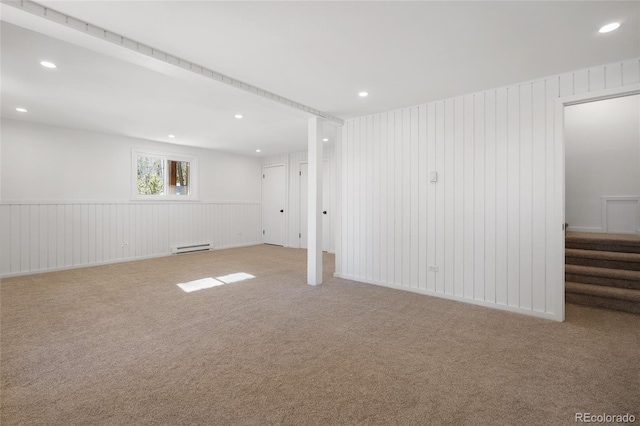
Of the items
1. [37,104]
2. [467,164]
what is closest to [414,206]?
[467,164]

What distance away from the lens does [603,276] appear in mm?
3402

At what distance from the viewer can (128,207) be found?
5.77m

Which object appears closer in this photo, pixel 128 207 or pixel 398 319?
pixel 398 319

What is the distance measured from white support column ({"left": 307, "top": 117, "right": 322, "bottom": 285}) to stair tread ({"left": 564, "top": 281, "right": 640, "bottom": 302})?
9.99ft

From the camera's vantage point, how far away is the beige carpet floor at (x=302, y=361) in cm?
161

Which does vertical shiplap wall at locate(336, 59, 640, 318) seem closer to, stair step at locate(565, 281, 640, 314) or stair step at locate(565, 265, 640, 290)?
stair step at locate(565, 281, 640, 314)

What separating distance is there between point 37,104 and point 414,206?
5.16m

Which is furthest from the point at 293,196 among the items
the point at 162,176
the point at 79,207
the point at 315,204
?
the point at 79,207

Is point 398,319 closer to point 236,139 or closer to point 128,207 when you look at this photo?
point 236,139

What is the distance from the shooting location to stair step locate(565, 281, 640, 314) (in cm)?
304

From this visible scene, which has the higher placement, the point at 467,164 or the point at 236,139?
the point at 236,139

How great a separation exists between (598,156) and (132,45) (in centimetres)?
656

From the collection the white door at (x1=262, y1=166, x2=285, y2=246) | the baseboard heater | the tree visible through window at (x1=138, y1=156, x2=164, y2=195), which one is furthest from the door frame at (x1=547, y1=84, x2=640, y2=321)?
the tree visible through window at (x1=138, y1=156, x2=164, y2=195)

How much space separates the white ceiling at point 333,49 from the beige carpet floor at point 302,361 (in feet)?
7.77
